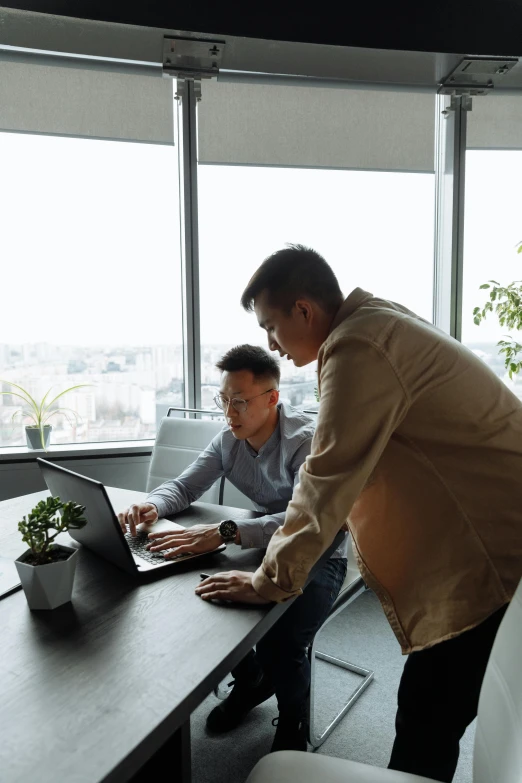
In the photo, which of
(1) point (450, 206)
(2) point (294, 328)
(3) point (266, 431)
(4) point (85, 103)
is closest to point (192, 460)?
(3) point (266, 431)

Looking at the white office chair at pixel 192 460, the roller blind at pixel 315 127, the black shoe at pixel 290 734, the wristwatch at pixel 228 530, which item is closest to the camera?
the wristwatch at pixel 228 530

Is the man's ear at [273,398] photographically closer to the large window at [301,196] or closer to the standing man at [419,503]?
the standing man at [419,503]

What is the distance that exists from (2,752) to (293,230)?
3035mm

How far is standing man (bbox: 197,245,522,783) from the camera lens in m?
1.15

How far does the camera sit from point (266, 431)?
1933mm

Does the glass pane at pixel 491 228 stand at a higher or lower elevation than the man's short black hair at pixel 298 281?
higher

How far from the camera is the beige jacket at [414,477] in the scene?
3.77 feet

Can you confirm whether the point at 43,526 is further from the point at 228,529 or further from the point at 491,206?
the point at 491,206

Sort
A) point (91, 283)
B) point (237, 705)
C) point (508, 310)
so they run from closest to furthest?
point (237, 705), point (508, 310), point (91, 283)

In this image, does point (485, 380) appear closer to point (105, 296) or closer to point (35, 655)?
point (35, 655)

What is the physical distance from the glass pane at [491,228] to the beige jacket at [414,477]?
2387 mm

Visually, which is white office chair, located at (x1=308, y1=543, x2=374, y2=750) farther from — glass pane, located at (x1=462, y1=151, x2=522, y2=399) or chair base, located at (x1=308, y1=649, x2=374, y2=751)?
glass pane, located at (x1=462, y1=151, x2=522, y2=399)

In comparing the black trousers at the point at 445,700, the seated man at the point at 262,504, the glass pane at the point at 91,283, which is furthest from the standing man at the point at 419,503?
the glass pane at the point at 91,283

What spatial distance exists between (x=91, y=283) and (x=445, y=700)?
2.71 m
